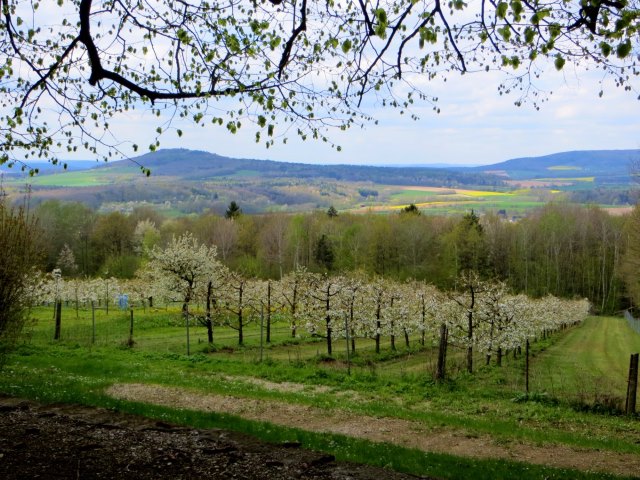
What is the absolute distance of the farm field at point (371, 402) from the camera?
8992mm

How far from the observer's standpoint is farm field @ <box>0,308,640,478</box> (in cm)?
899

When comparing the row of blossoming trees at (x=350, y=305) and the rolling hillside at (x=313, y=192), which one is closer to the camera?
the row of blossoming trees at (x=350, y=305)

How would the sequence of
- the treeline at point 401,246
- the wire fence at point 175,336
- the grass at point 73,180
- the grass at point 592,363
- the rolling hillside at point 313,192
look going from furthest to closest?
the grass at point 73,180 → the rolling hillside at point 313,192 → the treeline at point 401,246 → the wire fence at point 175,336 → the grass at point 592,363

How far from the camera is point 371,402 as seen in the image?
14.6 m

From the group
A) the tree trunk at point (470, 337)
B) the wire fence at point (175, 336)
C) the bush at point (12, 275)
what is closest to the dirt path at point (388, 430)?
the bush at point (12, 275)

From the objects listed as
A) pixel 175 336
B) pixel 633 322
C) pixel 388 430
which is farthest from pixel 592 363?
pixel 633 322

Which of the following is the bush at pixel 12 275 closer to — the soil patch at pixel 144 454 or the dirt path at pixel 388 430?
the dirt path at pixel 388 430

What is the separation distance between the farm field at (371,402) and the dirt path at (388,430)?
2 cm

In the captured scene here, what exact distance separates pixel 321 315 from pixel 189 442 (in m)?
22.0

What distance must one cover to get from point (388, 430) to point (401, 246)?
59935 mm

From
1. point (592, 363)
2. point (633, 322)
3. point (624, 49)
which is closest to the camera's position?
point (624, 49)

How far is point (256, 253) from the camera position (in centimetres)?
8044

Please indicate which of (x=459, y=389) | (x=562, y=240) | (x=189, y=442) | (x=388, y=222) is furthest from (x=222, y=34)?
(x=562, y=240)

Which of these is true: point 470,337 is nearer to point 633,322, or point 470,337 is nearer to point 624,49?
point 624,49
